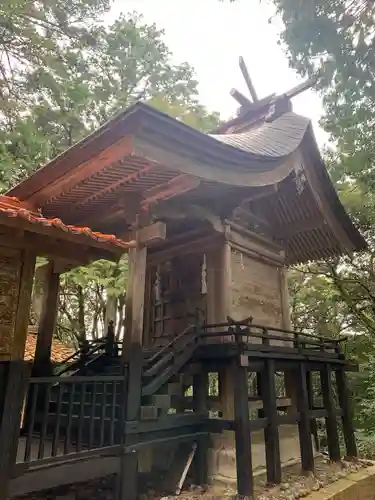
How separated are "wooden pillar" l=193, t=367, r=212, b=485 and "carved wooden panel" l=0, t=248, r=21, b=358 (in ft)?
9.37

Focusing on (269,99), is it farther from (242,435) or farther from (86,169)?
(242,435)

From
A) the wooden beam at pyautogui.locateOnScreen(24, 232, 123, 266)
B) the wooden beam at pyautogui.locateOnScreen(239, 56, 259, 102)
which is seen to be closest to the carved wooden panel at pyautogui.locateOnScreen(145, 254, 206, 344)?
the wooden beam at pyautogui.locateOnScreen(24, 232, 123, 266)

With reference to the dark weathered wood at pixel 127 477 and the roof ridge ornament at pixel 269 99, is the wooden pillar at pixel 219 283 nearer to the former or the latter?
the dark weathered wood at pixel 127 477

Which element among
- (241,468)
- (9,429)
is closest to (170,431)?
(241,468)

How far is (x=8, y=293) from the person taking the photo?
3.58m

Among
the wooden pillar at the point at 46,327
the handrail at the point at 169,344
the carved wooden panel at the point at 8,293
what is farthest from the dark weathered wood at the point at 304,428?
the carved wooden panel at the point at 8,293

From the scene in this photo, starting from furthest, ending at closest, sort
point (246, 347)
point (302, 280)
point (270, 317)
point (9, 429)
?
point (302, 280) < point (270, 317) < point (246, 347) < point (9, 429)

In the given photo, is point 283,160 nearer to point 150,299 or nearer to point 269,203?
point 269,203

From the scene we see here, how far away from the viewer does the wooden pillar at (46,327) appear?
5672 millimetres

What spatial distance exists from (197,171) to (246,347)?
2382 millimetres

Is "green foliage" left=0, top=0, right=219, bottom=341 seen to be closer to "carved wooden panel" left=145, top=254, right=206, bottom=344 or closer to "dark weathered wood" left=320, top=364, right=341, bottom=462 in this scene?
"carved wooden panel" left=145, top=254, right=206, bottom=344

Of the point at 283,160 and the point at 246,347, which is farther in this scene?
the point at 283,160

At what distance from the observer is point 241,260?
6.78 metres

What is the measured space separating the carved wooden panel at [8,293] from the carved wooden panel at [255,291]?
356cm
